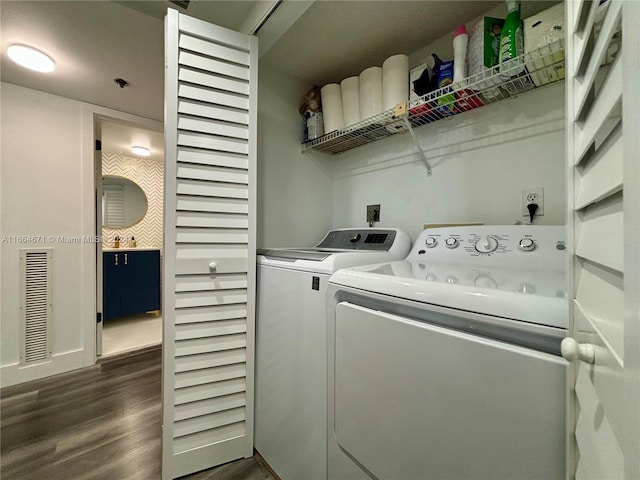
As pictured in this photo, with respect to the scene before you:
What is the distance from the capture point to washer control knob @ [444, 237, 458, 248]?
3.88 ft

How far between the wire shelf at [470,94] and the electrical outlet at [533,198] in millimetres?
427

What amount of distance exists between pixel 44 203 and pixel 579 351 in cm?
314

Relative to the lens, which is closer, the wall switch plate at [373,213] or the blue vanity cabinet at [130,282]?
the wall switch plate at [373,213]

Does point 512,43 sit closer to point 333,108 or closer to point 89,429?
point 333,108

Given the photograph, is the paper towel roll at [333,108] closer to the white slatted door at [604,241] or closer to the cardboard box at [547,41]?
the cardboard box at [547,41]

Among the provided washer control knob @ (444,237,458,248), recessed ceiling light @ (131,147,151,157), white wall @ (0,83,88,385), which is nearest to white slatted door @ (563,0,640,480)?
washer control knob @ (444,237,458,248)

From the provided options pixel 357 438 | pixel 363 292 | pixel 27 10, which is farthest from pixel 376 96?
pixel 27 10

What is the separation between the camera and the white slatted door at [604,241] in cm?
23

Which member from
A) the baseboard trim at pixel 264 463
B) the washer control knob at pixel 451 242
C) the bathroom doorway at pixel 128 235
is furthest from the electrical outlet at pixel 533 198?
the bathroom doorway at pixel 128 235

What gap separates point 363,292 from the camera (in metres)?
0.84

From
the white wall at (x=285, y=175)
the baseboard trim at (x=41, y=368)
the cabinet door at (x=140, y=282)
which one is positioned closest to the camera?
the white wall at (x=285, y=175)

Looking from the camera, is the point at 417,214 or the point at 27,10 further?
→ the point at 417,214

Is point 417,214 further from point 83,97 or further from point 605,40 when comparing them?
point 83,97

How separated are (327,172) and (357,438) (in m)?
1.61
